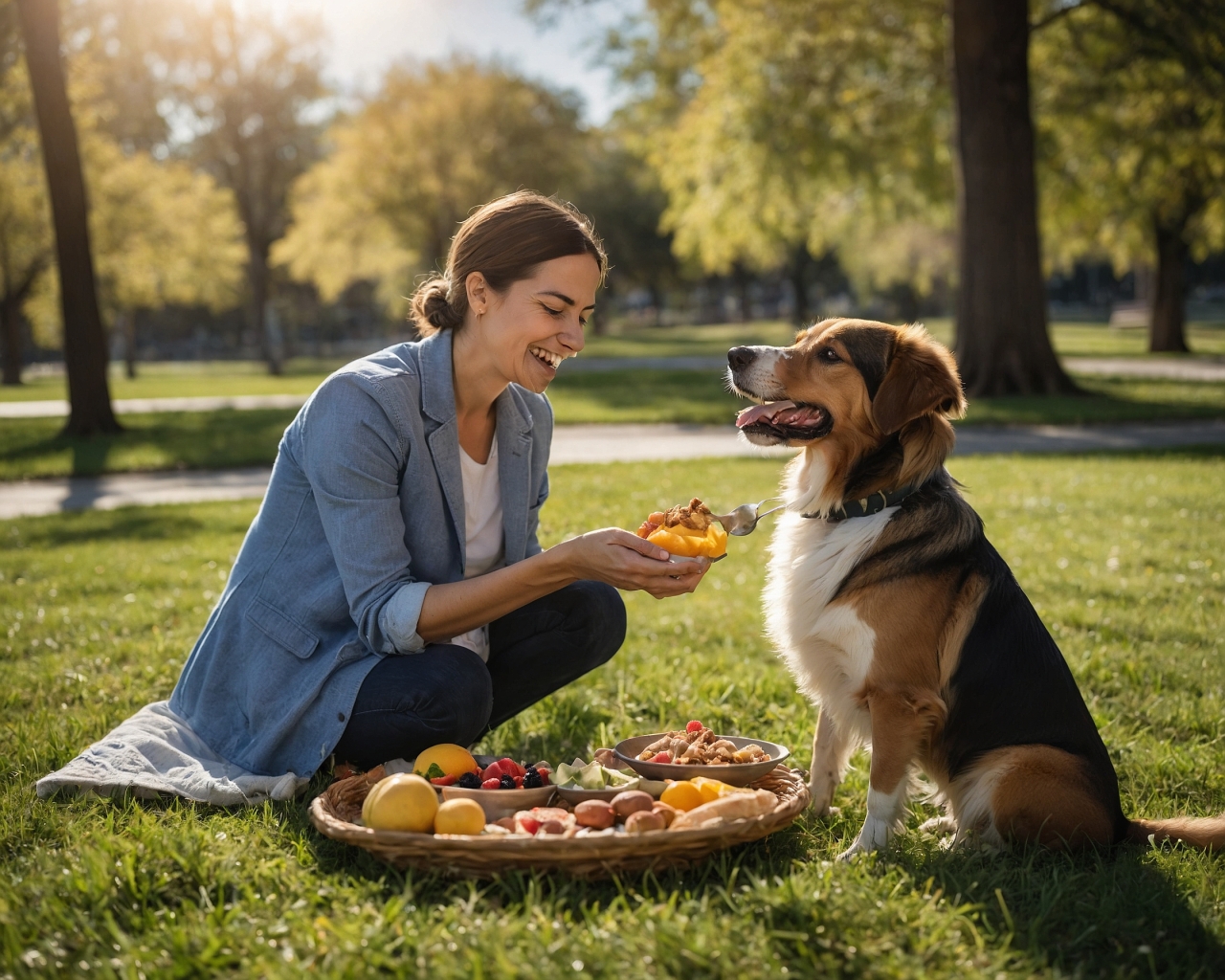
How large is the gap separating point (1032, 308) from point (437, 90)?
24.0 meters

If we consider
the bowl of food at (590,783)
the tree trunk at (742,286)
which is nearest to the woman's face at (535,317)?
the bowl of food at (590,783)

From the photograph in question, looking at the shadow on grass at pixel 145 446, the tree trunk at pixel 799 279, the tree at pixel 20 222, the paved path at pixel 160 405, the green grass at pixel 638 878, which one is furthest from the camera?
the tree trunk at pixel 799 279

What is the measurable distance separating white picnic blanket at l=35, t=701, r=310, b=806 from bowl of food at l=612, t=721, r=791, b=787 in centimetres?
124

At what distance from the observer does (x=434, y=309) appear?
439 centimetres

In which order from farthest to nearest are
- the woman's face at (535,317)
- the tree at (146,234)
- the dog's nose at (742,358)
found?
the tree at (146,234) < the dog's nose at (742,358) < the woman's face at (535,317)

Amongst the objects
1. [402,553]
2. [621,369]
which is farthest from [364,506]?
[621,369]

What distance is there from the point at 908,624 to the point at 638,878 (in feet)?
4.16

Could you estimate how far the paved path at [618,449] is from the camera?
1228 centimetres

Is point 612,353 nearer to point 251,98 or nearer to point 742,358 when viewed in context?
point 251,98

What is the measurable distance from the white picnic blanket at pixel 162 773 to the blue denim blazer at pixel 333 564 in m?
0.09

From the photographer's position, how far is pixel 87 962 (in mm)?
2746

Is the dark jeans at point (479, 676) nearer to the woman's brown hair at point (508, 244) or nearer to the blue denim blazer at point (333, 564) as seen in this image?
the blue denim blazer at point (333, 564)

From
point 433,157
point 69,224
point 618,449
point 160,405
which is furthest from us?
point 433,157

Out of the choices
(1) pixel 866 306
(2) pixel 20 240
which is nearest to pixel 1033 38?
(2) pixel 20 240
